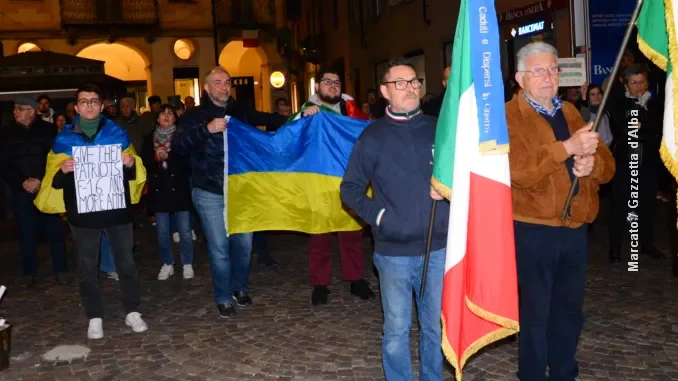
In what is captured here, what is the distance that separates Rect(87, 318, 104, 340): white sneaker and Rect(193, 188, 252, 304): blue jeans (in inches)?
42.3

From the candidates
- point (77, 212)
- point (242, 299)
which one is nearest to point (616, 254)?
point (242, 299)

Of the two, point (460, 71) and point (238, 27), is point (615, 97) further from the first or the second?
point (238, 27)

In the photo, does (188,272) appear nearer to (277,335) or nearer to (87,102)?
(277,335)

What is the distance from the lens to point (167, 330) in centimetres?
650

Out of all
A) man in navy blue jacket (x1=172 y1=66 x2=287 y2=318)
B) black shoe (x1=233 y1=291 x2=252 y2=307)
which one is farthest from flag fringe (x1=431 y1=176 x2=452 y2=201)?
black shoe (x1=233 y1=291 x2=252 y2=307)

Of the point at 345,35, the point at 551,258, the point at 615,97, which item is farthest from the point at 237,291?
the point at 345,35

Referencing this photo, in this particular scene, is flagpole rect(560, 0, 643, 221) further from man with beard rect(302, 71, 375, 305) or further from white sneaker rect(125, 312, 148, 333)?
white sneaker rect(125, 312, 148, 333)

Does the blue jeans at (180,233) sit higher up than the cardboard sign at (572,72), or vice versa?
the cardboard sign at (572,72)

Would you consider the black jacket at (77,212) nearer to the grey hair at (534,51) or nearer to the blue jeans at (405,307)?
the blue jeans at (405,307)

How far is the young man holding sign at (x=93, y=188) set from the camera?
19.9ft

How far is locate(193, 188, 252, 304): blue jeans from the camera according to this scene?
21.7 ft

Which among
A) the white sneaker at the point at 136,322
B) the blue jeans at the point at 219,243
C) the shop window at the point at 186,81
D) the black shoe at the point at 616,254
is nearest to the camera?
the white sneaker at the point at 136,322

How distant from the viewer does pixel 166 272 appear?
28.2 ft

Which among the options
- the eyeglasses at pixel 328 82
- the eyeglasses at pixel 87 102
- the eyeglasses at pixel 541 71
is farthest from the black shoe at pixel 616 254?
the eyeglasses at pixel 87 102
